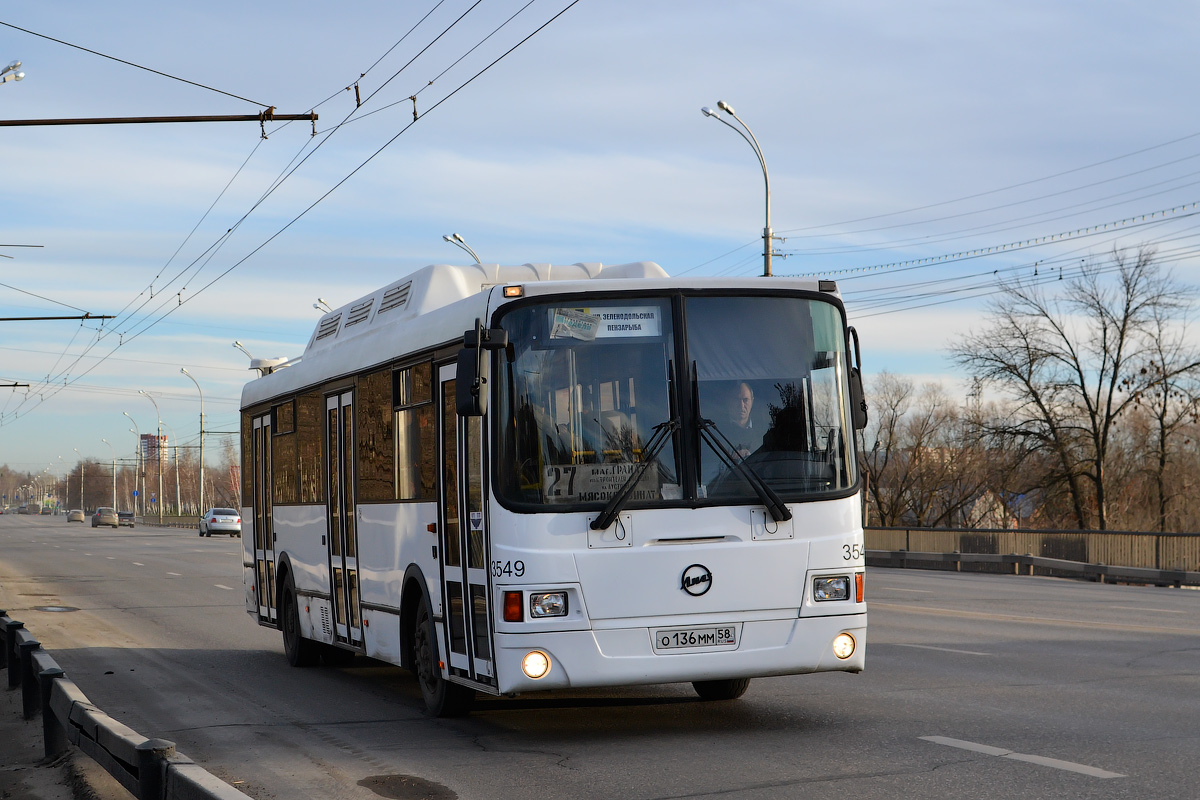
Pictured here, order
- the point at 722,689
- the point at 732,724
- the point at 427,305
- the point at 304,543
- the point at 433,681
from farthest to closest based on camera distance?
the point at 304,543, the point at 427,305, the point at 722,689, the point at 433,681, the point at 732,724

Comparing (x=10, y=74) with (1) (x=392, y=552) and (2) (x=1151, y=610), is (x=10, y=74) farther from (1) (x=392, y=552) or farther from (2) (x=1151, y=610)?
(2) (x=1151, y=610)

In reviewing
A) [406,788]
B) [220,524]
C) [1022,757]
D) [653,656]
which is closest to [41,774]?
[406,788]

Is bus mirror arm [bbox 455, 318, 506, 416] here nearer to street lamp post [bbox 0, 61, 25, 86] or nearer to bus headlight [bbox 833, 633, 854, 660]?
bus headlight [bbox 833, 633, 854, 660]

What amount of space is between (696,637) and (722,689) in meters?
1.99

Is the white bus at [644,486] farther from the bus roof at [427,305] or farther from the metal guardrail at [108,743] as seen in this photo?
the metal guardrail at [108,743]

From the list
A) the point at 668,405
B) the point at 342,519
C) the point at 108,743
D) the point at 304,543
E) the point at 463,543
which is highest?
the point at 668,405

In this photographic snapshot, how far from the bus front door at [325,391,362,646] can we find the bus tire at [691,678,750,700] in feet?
9.57

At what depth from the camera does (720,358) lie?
27.6ft

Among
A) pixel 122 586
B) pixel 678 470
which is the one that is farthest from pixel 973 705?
pixel 122 586

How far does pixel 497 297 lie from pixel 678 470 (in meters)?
1.53

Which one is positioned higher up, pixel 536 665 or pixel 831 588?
pixel 831 588

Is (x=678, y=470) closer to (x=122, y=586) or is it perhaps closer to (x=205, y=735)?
(x=205, y=735)

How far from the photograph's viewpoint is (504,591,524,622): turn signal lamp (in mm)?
7922

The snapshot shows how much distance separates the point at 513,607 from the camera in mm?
7949
